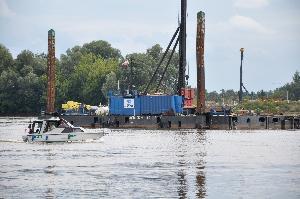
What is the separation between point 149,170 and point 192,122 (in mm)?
65094

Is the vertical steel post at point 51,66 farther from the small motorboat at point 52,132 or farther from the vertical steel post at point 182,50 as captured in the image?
the small motorboat at point 52,132

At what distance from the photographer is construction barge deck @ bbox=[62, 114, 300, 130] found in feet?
376

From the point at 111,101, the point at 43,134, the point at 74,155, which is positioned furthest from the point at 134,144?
the point at 111,101

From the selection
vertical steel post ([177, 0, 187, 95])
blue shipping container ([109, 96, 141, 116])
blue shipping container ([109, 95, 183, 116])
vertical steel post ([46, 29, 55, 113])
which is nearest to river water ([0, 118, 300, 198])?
blue shipping container ([109, 95, 183, 116])

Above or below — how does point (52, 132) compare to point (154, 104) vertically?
below

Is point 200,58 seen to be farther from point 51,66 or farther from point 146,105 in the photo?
point 51,66

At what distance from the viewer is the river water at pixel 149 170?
1532 inches

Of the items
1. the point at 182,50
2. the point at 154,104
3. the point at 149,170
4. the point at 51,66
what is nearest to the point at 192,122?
the point at 154,104

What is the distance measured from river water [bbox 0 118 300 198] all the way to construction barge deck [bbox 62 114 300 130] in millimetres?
37584

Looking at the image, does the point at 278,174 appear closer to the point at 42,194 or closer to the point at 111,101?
the point at 42,194

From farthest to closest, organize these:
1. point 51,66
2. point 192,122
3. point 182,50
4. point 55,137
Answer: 1. point 51,66
2. point 182,50
3. point 192,122
4. point 55,137

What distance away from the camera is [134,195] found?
123 ft

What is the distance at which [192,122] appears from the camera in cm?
11431

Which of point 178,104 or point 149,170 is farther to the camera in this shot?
point 178,104
